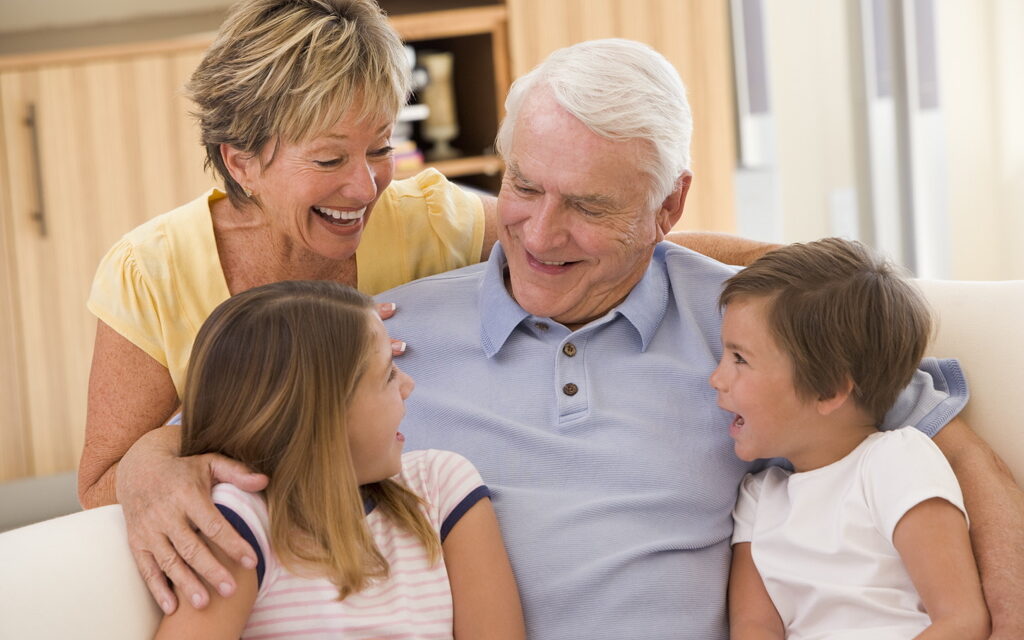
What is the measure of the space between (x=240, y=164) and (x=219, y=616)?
859mm

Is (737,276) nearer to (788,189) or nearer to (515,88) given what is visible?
(515,88)

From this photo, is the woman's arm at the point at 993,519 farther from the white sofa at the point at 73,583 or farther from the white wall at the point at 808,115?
the white wall at the point at 808,115

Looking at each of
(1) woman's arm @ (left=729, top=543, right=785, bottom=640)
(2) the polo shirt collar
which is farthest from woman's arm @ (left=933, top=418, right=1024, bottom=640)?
(2) the polo shirt collar

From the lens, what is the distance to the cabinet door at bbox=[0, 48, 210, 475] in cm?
382

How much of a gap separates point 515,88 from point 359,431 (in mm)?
632

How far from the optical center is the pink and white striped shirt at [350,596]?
1.29 metres

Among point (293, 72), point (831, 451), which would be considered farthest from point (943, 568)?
point (293, 72)

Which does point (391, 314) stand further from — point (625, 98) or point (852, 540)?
point (852, 540)

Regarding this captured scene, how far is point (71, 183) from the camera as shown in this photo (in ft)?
12.6

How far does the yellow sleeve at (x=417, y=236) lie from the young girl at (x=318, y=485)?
1.92 ft

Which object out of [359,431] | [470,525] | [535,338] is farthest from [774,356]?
[359,431]

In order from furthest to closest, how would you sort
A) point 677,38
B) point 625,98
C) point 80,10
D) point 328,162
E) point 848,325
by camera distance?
point 80,10 < point 677,38 < point 328,162 < point 625,98 < point 848,325

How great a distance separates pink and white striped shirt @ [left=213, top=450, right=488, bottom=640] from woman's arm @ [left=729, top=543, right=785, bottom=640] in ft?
1.37

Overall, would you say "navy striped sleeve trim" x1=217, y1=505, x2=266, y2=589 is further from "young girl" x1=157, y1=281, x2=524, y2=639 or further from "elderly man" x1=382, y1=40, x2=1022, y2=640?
"elderly man" x1=382, y1=40, x2=1022, y2=640
